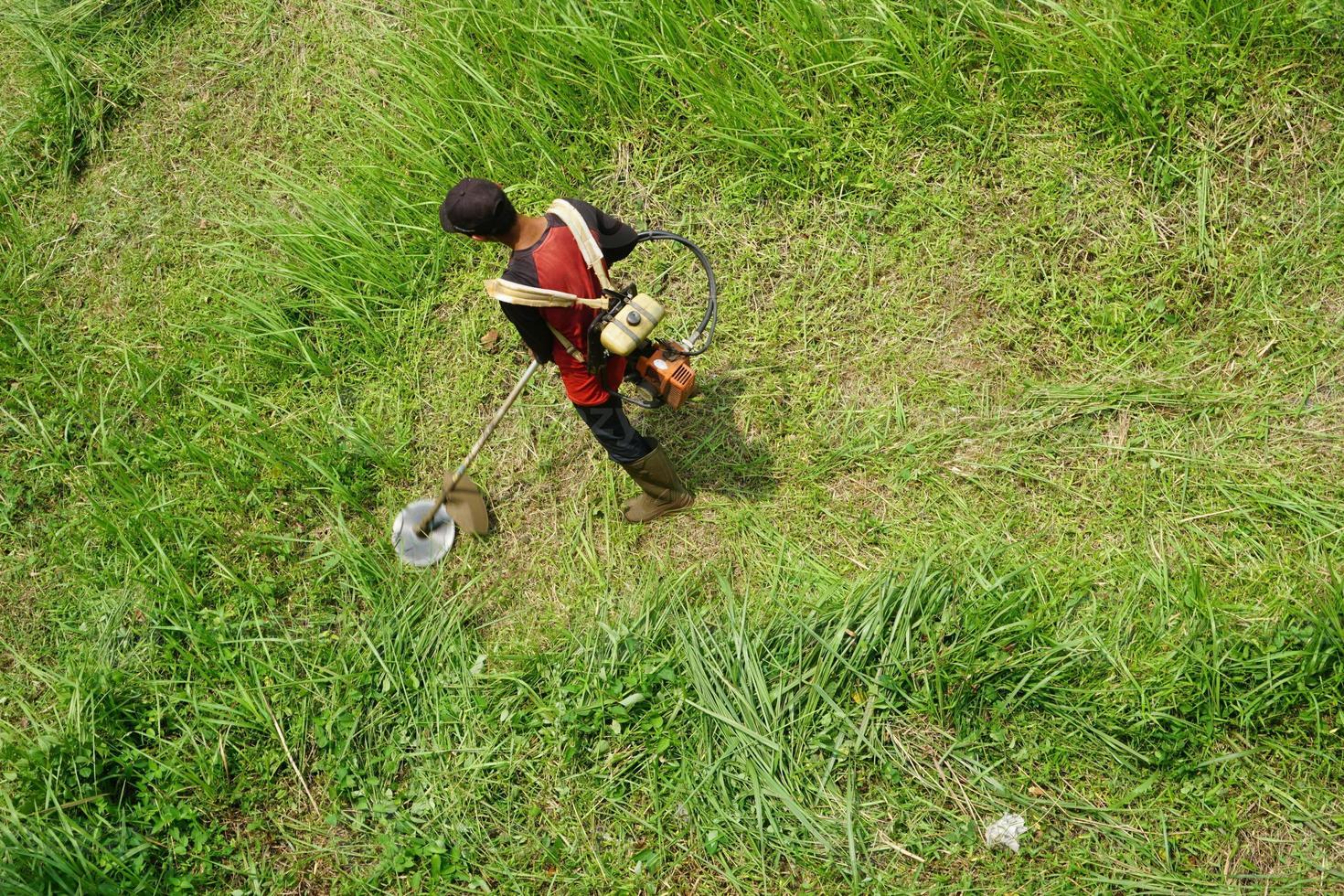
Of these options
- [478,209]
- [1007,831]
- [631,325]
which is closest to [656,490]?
[631,325]

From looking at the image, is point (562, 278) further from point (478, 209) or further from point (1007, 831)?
point (1007, 831)

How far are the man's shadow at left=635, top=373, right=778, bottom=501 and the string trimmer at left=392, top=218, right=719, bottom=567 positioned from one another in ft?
0.71

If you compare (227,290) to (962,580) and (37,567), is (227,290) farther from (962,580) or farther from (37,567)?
(962,580)

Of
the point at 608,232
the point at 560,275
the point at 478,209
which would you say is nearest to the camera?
the point at 478,209

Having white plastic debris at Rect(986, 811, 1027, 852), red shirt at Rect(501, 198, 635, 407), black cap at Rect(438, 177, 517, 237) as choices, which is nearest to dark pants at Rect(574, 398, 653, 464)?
red shirt at Rect(501, 198, 635, 407)

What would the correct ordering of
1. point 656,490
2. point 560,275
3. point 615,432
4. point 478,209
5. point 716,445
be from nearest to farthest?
point 478,209 < point 560,275 < point 615,432 < point 656,490 < point 716,445

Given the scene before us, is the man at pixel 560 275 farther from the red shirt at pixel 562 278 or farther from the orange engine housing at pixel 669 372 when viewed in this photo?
the orange engine housing at pixel 669 372

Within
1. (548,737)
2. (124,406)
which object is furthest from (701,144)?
(124,406)

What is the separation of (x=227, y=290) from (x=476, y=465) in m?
1.81

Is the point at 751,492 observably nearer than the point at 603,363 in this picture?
No

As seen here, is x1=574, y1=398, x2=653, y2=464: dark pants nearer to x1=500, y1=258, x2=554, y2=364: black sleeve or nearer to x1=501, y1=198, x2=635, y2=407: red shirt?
x1=501, y1=198, x2=635, y2=407: red shirt

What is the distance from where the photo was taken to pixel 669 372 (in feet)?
12.3

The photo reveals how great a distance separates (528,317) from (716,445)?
1.39 metres

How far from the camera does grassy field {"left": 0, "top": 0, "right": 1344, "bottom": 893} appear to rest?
3.71 meters
